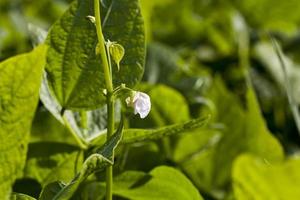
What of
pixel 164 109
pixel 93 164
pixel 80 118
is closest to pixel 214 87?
pixel 164 109

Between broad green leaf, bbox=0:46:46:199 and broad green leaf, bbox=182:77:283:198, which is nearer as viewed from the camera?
broad green leaf, bbox=0:46:46:199

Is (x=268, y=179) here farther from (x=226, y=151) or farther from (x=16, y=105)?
(x=226, y=151)

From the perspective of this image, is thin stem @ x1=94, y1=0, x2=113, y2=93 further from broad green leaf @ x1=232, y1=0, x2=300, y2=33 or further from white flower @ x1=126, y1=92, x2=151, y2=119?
broad green leaf @ x1=232, y1=0, x2=300, y2=33

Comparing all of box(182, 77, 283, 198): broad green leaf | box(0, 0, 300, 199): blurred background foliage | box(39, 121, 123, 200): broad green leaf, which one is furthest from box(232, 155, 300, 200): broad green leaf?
box(182, 77, 283, 198): broad green leaf

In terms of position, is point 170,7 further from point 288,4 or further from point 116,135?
point 116,135

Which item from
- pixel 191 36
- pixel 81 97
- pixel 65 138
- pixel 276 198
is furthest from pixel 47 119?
pixel 191 36

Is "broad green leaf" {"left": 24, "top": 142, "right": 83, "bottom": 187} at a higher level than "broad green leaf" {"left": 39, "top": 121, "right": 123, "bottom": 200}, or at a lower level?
lower
